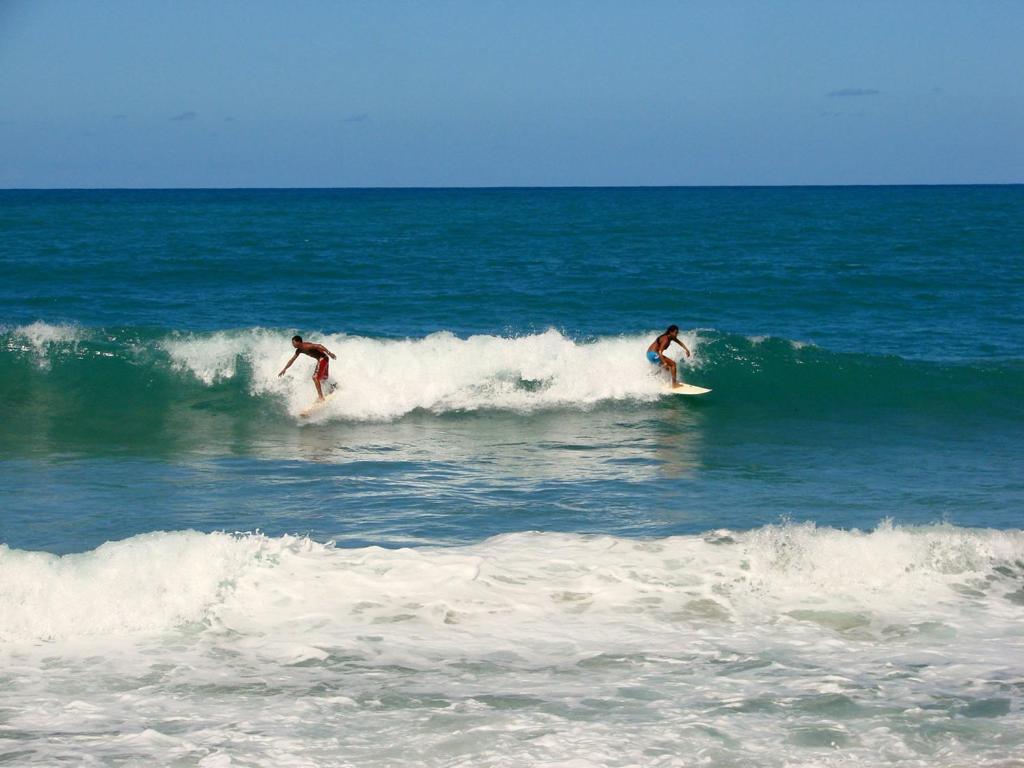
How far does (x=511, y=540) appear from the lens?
34.7 feet

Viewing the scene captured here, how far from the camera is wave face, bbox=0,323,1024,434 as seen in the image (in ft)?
61.3

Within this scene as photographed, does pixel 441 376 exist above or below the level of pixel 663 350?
below

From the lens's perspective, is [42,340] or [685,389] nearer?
[685,389]

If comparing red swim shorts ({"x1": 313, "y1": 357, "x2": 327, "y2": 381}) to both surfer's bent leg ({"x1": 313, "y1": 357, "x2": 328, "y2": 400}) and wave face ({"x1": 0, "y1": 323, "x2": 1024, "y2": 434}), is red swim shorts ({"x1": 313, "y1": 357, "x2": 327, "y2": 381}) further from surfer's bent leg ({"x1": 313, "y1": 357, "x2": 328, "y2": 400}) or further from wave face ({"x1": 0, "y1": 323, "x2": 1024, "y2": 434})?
wave face ({"x1": 0, "y1": 323, "x2": 1024, "y2": 434})

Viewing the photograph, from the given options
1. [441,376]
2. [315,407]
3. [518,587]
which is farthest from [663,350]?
[518,587]

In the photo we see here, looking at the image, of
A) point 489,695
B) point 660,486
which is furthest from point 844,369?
point 489,695

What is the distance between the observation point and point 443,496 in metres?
12.6

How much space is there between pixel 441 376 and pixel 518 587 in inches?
429

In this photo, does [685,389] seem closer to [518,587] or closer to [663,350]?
[663,350]

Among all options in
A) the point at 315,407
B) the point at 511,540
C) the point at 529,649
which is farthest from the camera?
the point at 315,407

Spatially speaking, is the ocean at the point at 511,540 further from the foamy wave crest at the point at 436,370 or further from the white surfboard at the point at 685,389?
the white surfboard at the point at 685,389

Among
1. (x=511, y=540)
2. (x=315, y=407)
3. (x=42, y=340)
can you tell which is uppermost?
(x=42, y=340)

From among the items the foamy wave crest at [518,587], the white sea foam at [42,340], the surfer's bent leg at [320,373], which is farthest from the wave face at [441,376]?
the foamy wave crest at [518,587]

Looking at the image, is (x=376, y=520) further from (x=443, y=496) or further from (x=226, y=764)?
(x=226, y=764)
